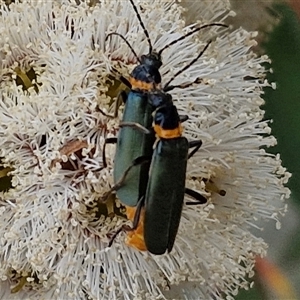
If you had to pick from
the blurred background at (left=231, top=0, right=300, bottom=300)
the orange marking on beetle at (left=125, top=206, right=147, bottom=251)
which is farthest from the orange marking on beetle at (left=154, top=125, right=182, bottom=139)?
the blurred background at (left=231, top=0, right=300, bottom=300)

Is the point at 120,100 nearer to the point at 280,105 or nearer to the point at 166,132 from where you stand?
the point at 166,132

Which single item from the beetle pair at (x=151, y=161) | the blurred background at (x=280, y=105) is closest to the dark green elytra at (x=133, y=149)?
the beetle pair at (x=151, y=161)

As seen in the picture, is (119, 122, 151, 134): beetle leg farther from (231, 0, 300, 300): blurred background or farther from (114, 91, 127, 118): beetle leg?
(231, 0, 300, 300): blurred background

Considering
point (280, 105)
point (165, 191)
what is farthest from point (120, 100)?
point (280, 105)

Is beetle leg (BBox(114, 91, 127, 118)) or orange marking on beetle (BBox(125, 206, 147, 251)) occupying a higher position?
beetle leg (BBox(114, 91, 127, 118))

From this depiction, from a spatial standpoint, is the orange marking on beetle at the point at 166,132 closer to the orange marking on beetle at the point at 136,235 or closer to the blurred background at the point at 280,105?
the orange marking on beetle at the point at 136,235

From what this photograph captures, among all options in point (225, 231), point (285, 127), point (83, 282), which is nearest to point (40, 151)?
point (83, 282)

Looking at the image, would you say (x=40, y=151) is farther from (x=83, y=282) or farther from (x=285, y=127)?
(x=285, y=127)
